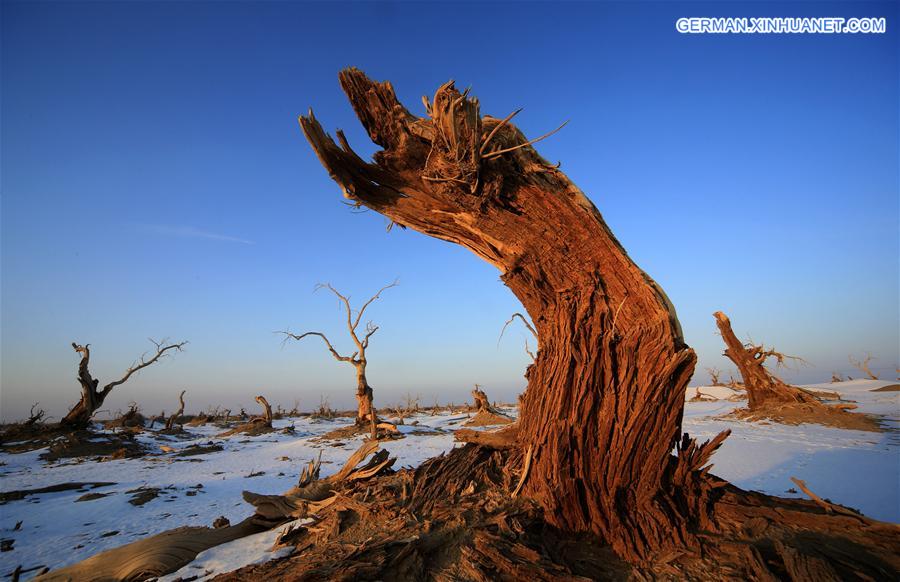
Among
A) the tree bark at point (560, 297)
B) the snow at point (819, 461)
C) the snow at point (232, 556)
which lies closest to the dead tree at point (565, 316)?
the tree bark at point (560, 297)

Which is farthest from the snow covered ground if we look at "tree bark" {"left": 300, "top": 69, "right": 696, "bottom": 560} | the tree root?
"tree bark" {"left": 300, "top": 69, "right": 696, "bottom": 560}

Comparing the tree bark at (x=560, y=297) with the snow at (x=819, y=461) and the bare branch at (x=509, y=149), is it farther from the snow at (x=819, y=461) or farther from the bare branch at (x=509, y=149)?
the snow at (x=819, y=461)

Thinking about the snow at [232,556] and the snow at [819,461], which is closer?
the snow at [232,556]

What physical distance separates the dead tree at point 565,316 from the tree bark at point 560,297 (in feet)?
0.04

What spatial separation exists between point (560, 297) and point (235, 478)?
8445mm

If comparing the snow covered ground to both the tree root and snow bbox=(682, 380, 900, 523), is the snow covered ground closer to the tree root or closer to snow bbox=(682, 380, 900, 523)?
snow bbox=(682, 380, 900, 523)

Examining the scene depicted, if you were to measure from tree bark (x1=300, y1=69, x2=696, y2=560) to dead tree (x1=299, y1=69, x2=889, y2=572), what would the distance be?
1 cm

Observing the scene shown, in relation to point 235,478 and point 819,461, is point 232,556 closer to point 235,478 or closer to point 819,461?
point 235,478

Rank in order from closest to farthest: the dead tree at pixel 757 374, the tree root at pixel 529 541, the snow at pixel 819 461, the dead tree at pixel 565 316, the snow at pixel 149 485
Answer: the tree root at pixel 529 541, the dead tree at pixel 565 316, the snow at pixel 149 485, the snow at pixel 819 461, the dead tree at pixel 757 374

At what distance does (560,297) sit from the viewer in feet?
14.0

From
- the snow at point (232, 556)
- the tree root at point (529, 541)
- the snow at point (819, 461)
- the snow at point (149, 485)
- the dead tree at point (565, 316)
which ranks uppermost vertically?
the dead tree at point (565, 316)

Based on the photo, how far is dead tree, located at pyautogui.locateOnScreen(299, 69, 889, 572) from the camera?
12.2 feet

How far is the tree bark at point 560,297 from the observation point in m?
3.73

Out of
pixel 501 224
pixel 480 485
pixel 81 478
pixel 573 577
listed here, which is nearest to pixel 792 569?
pixel 573 577
